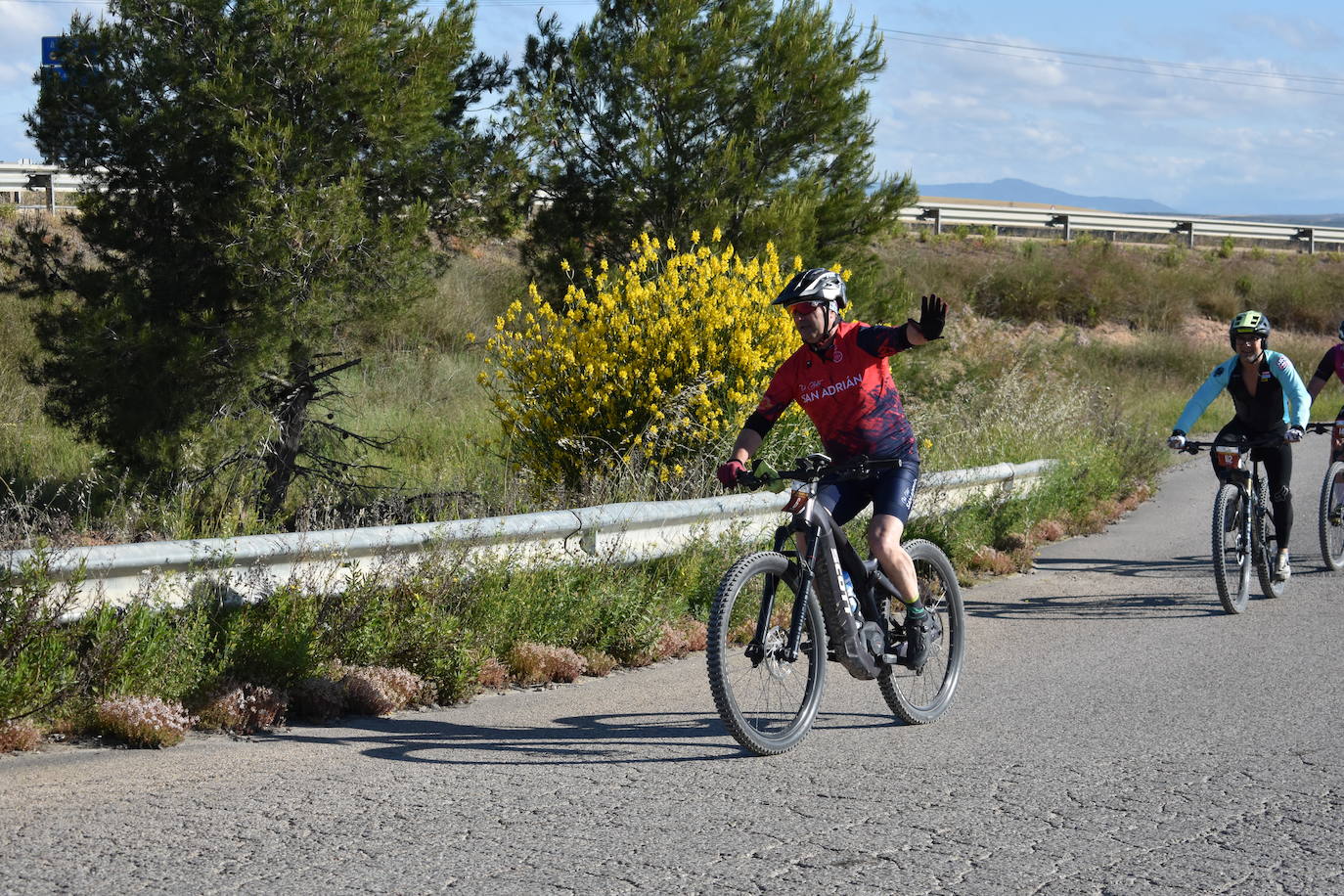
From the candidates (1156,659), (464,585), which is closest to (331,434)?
(464,585)

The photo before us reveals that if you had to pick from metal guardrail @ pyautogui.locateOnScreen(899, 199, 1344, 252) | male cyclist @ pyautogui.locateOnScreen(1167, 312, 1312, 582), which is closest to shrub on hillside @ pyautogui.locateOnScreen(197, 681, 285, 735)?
male cyclist @ pyautogui.locateOnScreen(1167, 312, 1312, 582)

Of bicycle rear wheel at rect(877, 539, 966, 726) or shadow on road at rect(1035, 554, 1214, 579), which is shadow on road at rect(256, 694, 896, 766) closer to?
bicycle rear wheel at rect(877, 539, 966, 726)

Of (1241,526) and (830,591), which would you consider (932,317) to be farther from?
(1241,526)

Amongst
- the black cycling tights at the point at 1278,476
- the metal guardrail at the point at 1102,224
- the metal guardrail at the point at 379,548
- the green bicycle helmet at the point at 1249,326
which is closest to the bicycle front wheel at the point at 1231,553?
the black cycling tights at the point at 1278,476

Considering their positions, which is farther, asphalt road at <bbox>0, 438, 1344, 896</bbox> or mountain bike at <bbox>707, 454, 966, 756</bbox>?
mountain bike at <bbox>707, 454, 966, 756</bbox>

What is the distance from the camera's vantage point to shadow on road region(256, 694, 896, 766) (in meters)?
5.52

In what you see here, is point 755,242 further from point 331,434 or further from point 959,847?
point 959,847

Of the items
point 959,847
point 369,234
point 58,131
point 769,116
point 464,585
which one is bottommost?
point 959,847

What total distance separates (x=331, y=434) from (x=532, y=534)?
757 cm

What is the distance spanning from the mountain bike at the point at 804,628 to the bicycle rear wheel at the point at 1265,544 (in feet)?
13.9

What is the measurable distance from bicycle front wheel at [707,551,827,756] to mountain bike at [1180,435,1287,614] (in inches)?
166

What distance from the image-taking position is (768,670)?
226 inches

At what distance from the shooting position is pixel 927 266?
38375 millimetres

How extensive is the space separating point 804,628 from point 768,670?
30 cm
